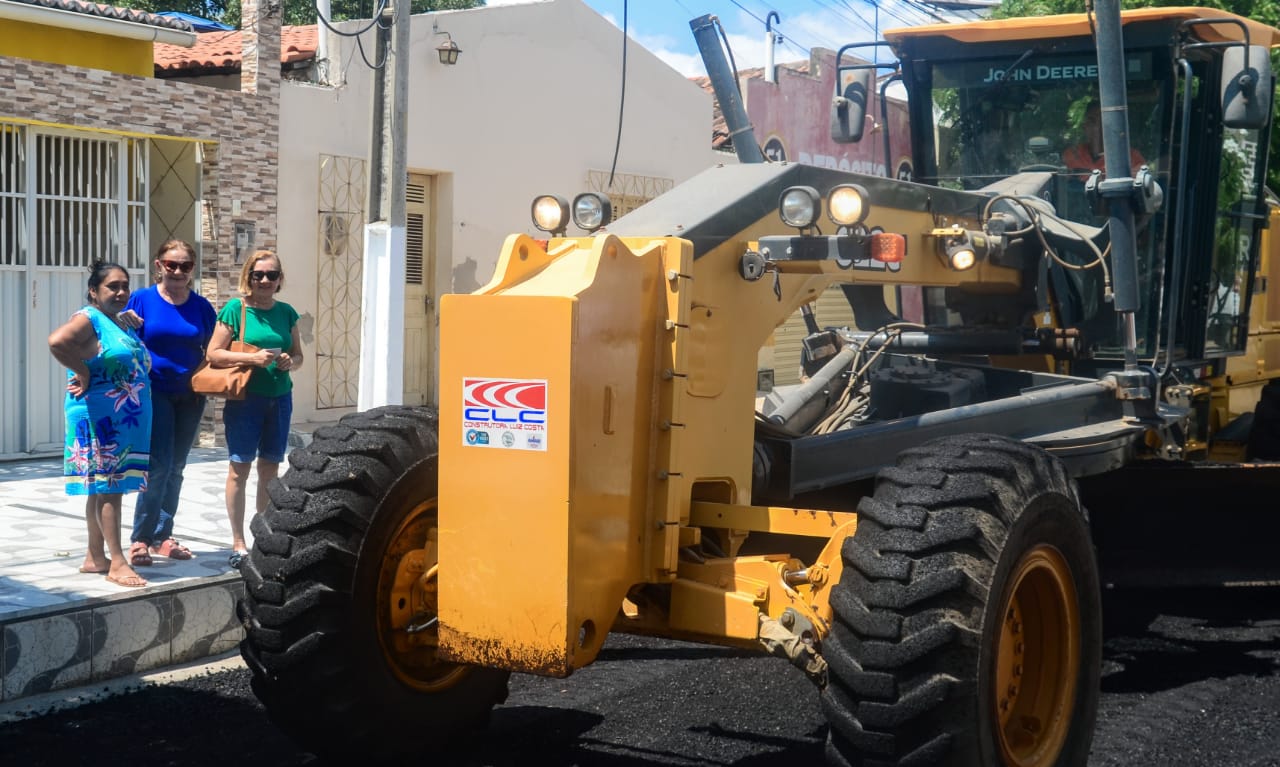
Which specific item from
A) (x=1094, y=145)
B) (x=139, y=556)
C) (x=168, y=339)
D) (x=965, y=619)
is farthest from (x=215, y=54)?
(x=965, y=619)

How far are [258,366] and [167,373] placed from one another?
1.86 ft

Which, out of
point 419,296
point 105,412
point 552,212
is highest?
point 552,212

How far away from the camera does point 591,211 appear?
17.2 feet

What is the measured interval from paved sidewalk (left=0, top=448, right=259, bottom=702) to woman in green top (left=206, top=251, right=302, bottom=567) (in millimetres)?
447

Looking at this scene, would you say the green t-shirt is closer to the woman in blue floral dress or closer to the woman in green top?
the woman in green top

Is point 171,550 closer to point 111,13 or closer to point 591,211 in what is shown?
point 591,211

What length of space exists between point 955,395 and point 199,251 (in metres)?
8.21

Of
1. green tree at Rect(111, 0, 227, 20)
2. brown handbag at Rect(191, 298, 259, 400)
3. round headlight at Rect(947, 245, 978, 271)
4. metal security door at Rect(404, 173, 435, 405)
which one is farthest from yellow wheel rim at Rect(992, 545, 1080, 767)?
green tree at Rect(111, 0, 227, 20)

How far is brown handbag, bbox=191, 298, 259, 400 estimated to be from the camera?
7645mm

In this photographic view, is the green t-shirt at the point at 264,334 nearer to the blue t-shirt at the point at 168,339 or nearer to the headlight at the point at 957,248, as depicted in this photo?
the blue t-shirt at the point at 168,339

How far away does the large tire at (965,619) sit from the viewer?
13.7 ft

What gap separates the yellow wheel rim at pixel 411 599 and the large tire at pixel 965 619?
148 cm

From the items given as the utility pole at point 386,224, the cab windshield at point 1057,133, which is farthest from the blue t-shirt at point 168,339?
the cab windshield at point 1057,133

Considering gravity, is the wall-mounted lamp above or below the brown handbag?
above
